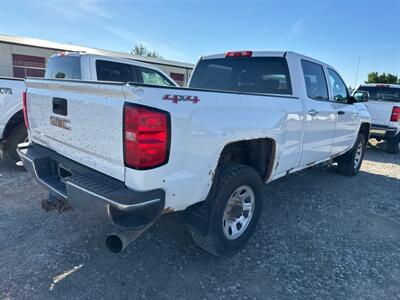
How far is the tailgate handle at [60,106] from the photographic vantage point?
2.47 meters

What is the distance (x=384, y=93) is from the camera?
9117 mm

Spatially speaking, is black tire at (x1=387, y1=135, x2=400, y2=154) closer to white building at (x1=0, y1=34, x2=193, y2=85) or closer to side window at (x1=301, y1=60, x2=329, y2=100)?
side window at (x1=301, y1=60, x2=329, y2=100)

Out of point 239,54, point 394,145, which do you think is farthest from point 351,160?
point 394,145

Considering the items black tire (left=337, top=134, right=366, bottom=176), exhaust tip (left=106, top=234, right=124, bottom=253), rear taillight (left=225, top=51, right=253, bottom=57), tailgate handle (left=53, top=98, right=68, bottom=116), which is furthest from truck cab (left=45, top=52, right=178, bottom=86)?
black tire (left=337, top=134, right=366, bottom=176)

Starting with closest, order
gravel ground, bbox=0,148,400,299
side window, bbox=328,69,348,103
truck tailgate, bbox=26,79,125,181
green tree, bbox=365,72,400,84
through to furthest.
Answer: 1. truck tailgate, bbox=26,79,125,181
2. gravel ground, bbox=0,148,400,299
3. side window, bbox=328,69,348,103
4. green tree, bbox=365,72,400,84

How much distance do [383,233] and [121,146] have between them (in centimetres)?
344

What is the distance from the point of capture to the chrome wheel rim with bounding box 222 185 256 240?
2873mm

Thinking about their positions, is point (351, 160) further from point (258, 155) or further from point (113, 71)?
point (113, 71)

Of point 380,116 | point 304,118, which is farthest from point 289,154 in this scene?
point 380,116

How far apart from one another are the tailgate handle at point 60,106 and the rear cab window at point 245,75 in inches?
85.6

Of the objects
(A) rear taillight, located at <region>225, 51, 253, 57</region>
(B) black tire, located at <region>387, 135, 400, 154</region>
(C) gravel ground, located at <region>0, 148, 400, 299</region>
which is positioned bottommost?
(C) gravel ground, located at <region>0, 148, 400, 299</region>

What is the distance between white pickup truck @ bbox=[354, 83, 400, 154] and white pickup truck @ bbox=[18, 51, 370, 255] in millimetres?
5737

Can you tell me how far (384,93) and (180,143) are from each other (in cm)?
932

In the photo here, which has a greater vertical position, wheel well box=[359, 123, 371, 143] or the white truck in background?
the white truck in background
